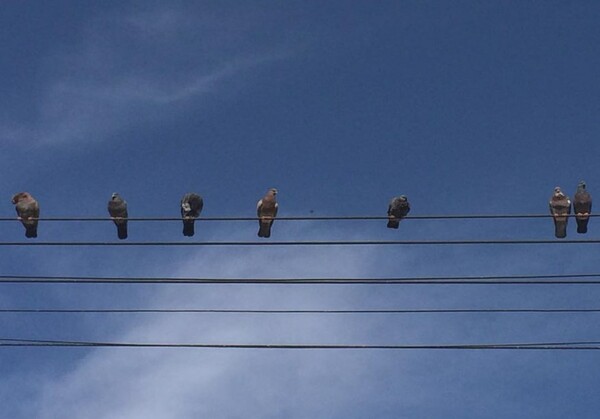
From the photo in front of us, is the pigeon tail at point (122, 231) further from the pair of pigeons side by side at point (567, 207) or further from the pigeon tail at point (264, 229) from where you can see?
the pair of pigeons side by side at point (567, 207)

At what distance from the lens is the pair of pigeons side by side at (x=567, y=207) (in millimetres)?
21453

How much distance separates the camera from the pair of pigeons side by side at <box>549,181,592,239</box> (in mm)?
21453

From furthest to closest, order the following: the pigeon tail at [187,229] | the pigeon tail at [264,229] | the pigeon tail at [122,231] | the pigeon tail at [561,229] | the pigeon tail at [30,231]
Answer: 1. the pigeon tail at [264,229]
2. the pigeon tail at [122,231]
3. the pigeon tail at [187,229]
4. the pigeon tail at [30,231]
5. the pigeon tail at [561,229]

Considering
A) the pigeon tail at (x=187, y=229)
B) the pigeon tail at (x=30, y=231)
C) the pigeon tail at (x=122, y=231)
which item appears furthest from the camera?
the pigeon tail at (x=122, y=231)

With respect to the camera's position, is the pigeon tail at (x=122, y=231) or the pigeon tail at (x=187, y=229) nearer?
the pigeon tail at (x=187, y=229)

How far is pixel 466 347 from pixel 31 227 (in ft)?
36.3

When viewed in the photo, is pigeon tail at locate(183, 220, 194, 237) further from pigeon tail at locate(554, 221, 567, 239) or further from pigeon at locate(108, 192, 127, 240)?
pigeon tail at locate(554, 221, 567, 239)

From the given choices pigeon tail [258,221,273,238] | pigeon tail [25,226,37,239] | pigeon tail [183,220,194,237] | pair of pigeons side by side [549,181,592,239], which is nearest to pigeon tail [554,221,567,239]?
pair of pigeons side by side [549,181,592,239]

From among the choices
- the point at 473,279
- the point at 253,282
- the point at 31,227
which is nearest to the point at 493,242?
the point at 473,279

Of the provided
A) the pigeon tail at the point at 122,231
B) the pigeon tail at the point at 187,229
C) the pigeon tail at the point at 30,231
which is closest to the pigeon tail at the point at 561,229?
A: the pigeon tail at the point at 187,229

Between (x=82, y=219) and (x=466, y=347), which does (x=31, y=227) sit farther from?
(x=466, y=347)

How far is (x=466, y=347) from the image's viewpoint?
41.2 feet

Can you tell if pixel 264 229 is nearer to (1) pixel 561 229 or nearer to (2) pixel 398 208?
(2) pixel 398 208

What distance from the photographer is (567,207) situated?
875 inches
